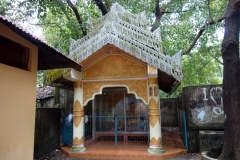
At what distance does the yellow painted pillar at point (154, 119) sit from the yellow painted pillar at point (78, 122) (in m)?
2.32

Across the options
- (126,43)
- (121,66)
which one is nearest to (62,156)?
(121,66)

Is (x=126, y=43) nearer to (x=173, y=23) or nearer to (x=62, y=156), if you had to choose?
(x=62, y=156)

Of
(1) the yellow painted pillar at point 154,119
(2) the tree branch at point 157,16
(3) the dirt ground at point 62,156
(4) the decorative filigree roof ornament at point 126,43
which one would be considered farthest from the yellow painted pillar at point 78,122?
(2) the tree branch at point 157,16

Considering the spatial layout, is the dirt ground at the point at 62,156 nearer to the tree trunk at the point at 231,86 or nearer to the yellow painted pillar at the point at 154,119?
the yellow painted pillar at the point at 154,119

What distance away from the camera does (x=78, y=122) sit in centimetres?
713

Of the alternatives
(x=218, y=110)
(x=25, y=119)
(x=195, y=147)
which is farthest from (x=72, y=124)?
(x=218, y=110)

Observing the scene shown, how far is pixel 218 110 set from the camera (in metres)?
7.00

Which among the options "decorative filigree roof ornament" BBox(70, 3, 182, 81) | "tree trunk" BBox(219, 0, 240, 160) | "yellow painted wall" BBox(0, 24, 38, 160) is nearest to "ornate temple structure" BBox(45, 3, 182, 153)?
"decorative filigree roof ornament" BBox(70, 3, 182, 81)

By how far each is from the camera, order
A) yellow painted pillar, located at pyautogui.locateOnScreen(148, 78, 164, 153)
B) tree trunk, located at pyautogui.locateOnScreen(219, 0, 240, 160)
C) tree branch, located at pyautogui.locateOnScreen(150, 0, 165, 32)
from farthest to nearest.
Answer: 1. tree branch, located at pyautogui.locateOnScreen(150, 0, 165, 32)
2. yellow painted pillar, located at pyautogui.locateOnScreen(148, 78, 164, 153)
3. tree trunk, located at pyautogui.locateOnScreen(219, 0, 240, 160)

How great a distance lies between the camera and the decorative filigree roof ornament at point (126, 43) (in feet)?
20.3

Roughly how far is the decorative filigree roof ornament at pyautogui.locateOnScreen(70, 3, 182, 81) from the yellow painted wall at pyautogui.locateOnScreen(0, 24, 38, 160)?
1.99 metres

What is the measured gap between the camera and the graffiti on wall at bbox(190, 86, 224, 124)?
700cm

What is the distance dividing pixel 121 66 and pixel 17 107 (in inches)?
150

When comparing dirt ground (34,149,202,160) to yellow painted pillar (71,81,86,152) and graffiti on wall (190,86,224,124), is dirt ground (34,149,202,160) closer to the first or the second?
yellow painted pillar (71,81,86,152)
